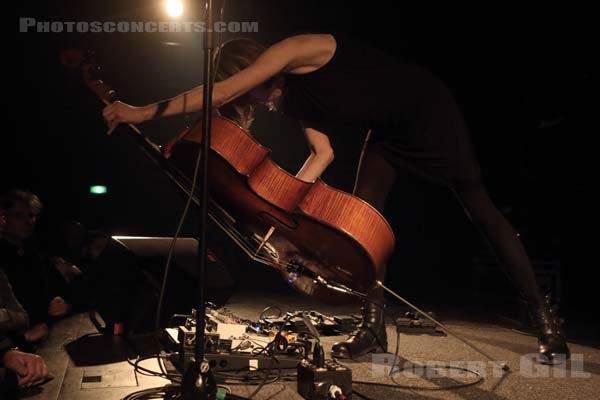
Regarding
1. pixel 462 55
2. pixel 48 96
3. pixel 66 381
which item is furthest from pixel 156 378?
pixel 48 96

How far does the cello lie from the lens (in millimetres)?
1792

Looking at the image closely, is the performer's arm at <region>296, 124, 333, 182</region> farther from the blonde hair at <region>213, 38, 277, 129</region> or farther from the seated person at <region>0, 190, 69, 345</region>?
the seated person at <region>0, 190, 69, 345</region>

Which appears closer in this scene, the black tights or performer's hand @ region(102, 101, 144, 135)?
performer's hand @ region(102, 101, 144, 135)

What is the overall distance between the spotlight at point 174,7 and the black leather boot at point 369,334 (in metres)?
3.96

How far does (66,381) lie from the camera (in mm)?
1990

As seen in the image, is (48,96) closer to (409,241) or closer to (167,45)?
(167,45)

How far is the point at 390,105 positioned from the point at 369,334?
43.0 inches

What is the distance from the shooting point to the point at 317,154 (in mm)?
2619

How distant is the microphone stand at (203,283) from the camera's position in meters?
1.47

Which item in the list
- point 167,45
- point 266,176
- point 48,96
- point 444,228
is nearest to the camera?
point 266,176

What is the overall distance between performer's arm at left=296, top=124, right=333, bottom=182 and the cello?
2.14 feet

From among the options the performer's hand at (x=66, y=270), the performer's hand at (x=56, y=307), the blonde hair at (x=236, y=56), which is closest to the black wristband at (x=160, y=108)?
the blonde hair at (x=236, y=56)

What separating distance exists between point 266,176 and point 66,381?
112cm

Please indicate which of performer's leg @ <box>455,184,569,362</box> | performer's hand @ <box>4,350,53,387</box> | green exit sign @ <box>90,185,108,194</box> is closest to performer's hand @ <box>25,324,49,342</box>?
performer's hand @ <box>4,350,53,387</box>
